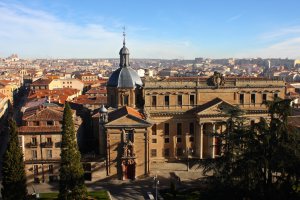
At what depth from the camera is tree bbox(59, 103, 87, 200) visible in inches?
1789

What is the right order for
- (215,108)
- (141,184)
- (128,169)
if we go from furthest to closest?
(215,108) → (128,169) → (141,184)

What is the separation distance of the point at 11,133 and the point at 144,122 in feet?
68.0

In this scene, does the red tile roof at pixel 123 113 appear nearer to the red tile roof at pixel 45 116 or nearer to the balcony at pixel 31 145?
the red tile roof at pixel 45 116

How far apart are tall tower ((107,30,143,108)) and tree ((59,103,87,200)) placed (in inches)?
759

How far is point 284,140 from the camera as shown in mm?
35875

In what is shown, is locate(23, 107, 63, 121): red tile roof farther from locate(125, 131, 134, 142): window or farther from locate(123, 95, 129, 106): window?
locate(123, 95, 129, 106): window

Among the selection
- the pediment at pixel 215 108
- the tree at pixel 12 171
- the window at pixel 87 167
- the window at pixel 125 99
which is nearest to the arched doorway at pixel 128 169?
the window at pixel 87 167

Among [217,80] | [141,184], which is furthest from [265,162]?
[217,80]

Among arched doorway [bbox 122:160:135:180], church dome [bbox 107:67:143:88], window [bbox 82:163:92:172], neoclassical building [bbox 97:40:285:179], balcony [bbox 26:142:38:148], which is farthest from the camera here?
church dome [bbox 107:67:143:88]

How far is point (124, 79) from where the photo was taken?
6456 cm

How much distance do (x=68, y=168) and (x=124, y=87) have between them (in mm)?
21884

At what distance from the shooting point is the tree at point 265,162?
3481 cm

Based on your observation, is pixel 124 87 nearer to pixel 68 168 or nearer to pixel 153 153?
pixel 153 153

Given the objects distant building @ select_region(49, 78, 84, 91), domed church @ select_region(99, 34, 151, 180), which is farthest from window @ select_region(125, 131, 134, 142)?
distant building @ select_region(49, 78, 84, 91)
